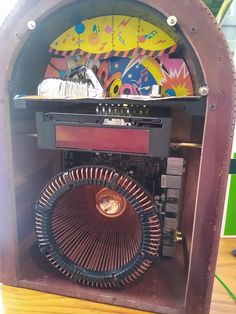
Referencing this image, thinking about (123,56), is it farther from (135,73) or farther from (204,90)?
(204,90)

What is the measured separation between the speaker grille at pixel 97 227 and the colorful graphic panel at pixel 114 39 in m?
0.31

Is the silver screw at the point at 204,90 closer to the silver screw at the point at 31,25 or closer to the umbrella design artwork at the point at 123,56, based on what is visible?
the umbrella design artwork at the point at 123,56

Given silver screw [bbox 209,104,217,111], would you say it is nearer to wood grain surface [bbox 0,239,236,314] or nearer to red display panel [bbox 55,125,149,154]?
red display panel [bbox 55,125,149,154]

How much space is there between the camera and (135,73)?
692mm

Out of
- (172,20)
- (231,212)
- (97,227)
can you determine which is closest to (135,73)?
(172,20)

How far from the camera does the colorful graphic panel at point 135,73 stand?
666 mm

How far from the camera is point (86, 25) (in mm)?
632

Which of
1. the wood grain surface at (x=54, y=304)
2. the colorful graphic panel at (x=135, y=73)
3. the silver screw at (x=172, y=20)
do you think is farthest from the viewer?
the colorful graphic panel at (x=135, y=73)

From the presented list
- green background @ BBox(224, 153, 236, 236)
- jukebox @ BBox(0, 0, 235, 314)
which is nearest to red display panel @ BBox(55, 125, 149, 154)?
jukebox @ BBox(0, 0, 235, 314)

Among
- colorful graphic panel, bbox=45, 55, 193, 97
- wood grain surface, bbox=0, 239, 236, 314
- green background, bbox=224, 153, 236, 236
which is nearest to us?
wood grain surface, bbox=0, 239, 236, 314

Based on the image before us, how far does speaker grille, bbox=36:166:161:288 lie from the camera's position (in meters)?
0.52

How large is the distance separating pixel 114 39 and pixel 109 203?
42 centimetres

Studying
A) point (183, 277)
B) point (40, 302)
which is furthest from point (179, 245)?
point (40, 302)

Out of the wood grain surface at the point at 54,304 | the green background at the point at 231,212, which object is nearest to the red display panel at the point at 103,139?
the wood grain surface at the point at 54,304
